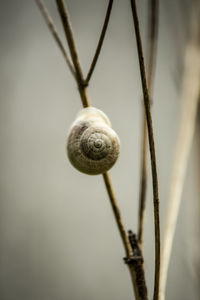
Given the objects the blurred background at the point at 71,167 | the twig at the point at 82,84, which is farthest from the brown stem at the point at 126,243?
the blurred background at the point at 71,167

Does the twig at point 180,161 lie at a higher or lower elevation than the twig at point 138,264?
higher

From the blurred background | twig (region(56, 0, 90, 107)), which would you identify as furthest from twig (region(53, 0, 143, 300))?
the blurred background

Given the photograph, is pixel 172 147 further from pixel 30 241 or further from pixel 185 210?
pixel 30 241

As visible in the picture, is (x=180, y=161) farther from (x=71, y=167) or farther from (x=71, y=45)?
(x=71, y=167)

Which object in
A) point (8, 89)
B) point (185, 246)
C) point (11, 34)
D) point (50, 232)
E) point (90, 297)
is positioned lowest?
point (90, 297)

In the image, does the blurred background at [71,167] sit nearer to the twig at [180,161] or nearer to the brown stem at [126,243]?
the twig at [180,161]

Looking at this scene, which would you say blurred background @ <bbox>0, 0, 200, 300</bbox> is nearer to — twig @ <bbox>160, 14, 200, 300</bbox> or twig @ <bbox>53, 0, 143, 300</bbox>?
twig @ <bbox>160, 14, 200, 300</bbox>

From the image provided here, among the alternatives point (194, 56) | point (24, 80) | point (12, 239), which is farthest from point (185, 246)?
point (24, 80)
